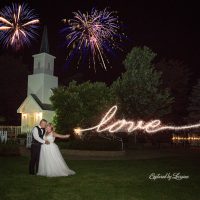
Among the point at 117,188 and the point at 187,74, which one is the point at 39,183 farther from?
the point at 187,74

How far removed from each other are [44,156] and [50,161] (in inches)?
14.1

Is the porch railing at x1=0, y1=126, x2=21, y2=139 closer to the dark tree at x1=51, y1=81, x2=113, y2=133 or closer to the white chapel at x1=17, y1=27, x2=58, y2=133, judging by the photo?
the white chapel at x1=17, y1=27, x2=58, y2=133

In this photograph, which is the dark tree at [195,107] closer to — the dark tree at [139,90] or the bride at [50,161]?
the dark tree at [139,90]

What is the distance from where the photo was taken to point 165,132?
50125 millimetres

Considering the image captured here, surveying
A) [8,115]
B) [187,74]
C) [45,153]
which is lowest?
[45,153]

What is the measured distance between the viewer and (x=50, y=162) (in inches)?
562

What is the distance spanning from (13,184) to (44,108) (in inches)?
1287

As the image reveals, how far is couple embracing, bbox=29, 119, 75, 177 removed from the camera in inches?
559

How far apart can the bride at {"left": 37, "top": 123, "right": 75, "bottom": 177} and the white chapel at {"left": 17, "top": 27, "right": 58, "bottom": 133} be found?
29.4 meters

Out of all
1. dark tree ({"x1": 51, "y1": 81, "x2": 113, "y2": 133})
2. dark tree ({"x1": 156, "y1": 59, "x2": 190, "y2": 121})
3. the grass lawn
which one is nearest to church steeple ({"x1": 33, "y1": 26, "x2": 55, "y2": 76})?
dark tree ({"x1": 51, "y1": 81, "x2": 113, "y2": 133})

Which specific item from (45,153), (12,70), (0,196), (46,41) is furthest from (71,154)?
(12,70)

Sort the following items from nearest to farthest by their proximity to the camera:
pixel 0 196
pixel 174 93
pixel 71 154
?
pixel 0 196 < pixel 71 154 < pixel 174 93

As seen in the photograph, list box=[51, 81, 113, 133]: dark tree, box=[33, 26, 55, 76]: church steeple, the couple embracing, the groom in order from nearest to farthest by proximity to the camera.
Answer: the couple embracing → the groom → box=[51, 81, 113, 133]: dark tree → box=[33, 26, 55, 76]: church steeple

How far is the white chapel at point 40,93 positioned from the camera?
147 ft
